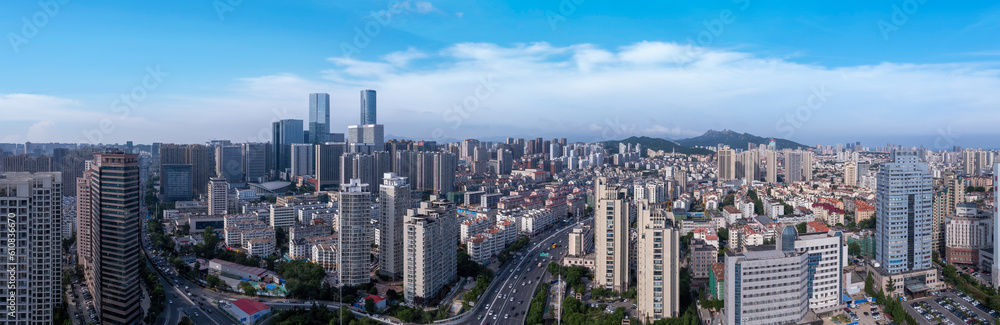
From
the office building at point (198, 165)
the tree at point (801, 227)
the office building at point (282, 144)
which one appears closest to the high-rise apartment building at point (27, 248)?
the tree at point (801, 227)

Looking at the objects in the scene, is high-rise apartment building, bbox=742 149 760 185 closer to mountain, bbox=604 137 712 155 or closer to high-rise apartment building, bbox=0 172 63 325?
mountain, bbox=604 137 712 155

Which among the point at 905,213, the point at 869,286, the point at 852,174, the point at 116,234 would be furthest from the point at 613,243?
the point at 852,174

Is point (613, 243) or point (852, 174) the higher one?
point (852, 174)

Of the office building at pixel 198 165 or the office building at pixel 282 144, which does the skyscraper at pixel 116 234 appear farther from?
the office building at pixel 282 144

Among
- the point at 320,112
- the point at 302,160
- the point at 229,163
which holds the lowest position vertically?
the point at 229,163

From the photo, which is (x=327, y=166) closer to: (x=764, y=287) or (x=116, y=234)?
(x=116, y=234)

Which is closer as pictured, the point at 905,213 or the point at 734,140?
the point at 905,213

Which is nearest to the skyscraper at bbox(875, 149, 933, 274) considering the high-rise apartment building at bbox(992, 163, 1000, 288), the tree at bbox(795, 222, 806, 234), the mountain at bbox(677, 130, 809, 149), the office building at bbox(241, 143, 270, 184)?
the high-rise apartment building at bbox(992, 163, 1000, 288)
